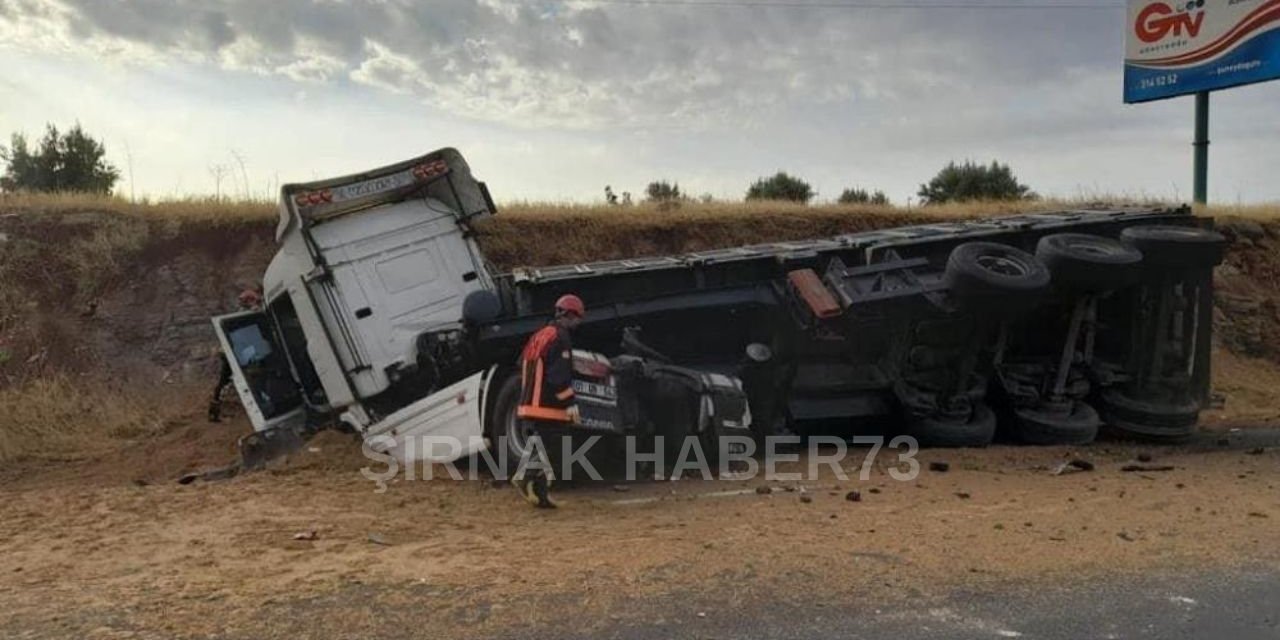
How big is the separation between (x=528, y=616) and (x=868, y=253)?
19.1ft

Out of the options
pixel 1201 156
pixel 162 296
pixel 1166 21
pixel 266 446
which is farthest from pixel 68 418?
pixel 1201 156

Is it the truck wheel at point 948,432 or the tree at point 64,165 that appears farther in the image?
the tree at point 64,165

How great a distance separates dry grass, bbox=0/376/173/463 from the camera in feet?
35.8

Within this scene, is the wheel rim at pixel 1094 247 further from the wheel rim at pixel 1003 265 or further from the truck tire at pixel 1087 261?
the wheel rim at pixel 1003 265

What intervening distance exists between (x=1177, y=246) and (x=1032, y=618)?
20.1 feet

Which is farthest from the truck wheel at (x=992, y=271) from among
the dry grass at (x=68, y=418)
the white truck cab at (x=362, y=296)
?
the dry grass at (x=68, y=418)

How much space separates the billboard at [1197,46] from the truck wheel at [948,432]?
13.3 meters

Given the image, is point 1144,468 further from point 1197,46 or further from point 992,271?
point 1197,46

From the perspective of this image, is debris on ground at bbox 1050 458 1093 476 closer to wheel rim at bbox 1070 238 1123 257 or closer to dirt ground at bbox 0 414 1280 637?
dirt ground at bbox 0 414 1280 637

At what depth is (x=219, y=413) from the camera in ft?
37.8

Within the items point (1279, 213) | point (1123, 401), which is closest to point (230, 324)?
point (1123, 401)

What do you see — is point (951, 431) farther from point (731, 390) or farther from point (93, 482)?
point (93, 482)

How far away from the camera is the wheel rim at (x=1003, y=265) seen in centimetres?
877

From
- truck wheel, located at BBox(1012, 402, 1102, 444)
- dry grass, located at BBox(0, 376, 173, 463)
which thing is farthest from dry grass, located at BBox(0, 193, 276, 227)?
truck wheel, located at BBox(1012, 402, 1102, 444)
